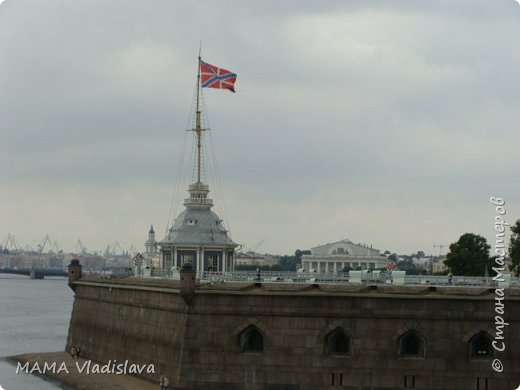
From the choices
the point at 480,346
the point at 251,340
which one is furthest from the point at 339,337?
the point at 480,346

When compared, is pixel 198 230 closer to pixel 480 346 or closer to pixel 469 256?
pixel 480 346

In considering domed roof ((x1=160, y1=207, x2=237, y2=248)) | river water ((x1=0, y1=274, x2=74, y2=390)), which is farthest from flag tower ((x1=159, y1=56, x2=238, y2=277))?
river water ((x1=0, y1=274, x2=74, y2=390))

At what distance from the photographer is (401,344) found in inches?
2012

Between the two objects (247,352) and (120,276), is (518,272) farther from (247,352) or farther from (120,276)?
(247,352)

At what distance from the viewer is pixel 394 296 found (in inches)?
2009

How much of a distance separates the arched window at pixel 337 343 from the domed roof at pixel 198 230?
864 inches

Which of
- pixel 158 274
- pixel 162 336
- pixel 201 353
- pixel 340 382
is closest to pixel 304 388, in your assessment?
pixel 340 382

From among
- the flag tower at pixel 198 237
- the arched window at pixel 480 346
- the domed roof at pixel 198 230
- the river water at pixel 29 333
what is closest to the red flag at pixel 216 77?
the flag tower at pixel 198 237

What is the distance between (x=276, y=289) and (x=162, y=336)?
22.6 ft

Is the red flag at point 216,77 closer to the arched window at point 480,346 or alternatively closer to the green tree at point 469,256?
the arched window at point 480,346

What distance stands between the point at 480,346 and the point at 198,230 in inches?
1069

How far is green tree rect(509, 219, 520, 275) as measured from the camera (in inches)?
3597

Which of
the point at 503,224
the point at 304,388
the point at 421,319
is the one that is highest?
the point at 503,224

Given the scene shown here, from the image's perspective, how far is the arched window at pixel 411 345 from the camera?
2007 inches
